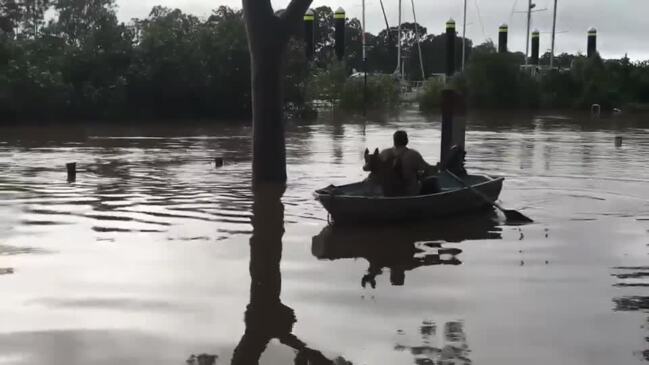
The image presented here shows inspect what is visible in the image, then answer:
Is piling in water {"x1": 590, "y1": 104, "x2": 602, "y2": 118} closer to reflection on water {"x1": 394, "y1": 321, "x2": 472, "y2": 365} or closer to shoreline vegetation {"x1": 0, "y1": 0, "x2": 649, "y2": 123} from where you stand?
shoreline vegetation {"x1": 0, "y1": 0, "x2": 649, "y2": 123}

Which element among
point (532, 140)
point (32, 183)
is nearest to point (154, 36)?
point (532, 140)

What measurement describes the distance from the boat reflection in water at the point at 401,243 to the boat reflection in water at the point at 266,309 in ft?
2.45

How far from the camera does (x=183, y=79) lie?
45.7 m

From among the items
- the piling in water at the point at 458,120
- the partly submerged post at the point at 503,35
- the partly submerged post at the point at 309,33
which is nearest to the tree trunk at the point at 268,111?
the piling in water at the point at 458,120

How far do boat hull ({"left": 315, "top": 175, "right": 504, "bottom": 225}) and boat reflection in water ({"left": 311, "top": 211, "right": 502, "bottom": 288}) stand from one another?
0.16 m

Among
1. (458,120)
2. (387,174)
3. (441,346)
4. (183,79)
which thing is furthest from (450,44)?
(441,346)

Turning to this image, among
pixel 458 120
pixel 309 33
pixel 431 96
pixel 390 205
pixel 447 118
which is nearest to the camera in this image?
pixel 390 205

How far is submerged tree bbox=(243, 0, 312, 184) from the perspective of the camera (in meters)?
17.1

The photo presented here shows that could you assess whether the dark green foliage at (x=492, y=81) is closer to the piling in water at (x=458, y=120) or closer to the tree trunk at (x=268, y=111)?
the piling in water at (x=458, y=120)

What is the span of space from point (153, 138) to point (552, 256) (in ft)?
82.1

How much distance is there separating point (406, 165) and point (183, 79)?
34200 millimetres

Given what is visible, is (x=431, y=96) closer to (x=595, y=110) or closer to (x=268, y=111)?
(x=595, y=110)

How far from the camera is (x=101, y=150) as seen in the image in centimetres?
2795

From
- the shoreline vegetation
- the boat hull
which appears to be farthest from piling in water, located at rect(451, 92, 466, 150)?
the shoreline vegetation
